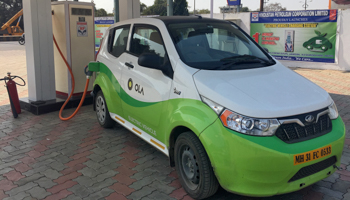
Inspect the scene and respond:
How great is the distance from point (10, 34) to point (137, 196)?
158ft

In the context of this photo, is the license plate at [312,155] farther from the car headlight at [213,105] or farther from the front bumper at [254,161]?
the car headlight at [213,105]

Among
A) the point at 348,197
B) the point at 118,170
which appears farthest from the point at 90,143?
the point at 348,197

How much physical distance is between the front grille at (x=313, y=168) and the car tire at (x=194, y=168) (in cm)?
75

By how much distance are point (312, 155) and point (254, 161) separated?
22.4 inches

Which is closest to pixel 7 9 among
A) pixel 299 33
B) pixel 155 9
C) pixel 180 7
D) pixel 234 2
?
pixel 155 9

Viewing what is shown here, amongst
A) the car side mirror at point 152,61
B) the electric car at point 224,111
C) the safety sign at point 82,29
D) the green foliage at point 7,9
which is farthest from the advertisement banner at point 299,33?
the green foliage at point 7,9

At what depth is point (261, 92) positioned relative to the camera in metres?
3.30

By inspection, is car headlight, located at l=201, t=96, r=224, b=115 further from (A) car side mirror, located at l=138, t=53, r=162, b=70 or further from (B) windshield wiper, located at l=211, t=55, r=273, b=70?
(A) car side mirror, located at l=138, t=53, r=162, b=70

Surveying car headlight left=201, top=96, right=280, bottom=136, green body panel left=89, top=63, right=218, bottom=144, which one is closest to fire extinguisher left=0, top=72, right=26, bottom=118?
green body panel left=89, top=63, right=218, bottom=144

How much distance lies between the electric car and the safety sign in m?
3.52

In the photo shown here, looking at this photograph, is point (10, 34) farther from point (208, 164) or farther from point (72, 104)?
point (208, 164)

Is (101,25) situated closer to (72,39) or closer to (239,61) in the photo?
(72,39)

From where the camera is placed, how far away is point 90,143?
5.43 metres

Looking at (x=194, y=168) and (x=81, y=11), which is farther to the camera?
(x=81, y=11)
